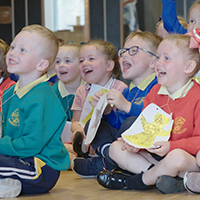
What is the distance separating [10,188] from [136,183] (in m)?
0.52

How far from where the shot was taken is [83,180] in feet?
5.68

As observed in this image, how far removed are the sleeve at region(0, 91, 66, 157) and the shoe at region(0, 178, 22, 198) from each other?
11 cm

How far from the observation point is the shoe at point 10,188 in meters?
1.30

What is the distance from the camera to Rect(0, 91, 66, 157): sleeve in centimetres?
136

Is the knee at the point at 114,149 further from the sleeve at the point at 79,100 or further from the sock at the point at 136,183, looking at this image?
the sleeve at the point at 79,100

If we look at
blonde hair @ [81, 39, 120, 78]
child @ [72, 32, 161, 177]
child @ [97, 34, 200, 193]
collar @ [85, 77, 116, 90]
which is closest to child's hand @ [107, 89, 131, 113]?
child @ [72, 32, 161, 177]

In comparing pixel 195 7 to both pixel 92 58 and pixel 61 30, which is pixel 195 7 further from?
pixel 61 30

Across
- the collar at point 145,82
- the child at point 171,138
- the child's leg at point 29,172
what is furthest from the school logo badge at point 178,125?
the child's leg at point 29,172

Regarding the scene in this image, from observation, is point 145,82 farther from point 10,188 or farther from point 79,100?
point 10,188

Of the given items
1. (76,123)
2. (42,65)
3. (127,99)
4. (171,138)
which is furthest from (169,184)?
(76,123)

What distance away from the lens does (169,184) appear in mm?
1344

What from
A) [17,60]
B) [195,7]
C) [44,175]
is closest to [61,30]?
[195,7]

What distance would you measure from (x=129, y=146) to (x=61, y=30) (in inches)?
138

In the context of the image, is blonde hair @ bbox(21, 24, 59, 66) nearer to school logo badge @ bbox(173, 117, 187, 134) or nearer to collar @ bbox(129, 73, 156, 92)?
collar @ bbox(129, 73, 156, 92)
